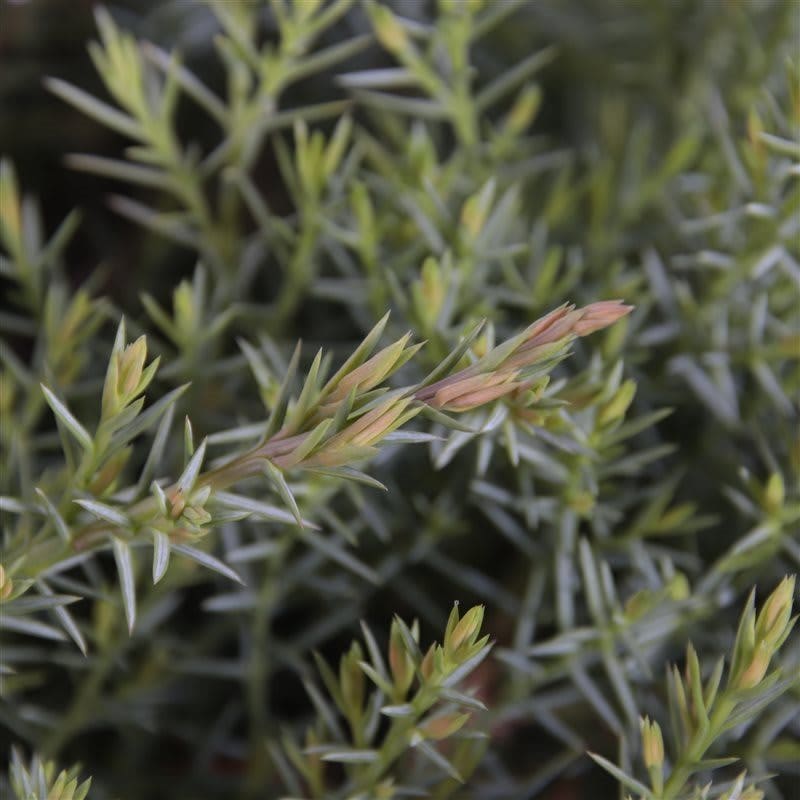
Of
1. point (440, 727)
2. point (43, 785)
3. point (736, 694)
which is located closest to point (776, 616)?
point (736, 694)

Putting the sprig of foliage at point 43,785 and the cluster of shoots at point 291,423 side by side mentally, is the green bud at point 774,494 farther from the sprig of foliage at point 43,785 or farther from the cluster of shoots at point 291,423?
the sprig of foliage at point 43,785

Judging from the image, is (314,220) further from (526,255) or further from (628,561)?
(628,561)

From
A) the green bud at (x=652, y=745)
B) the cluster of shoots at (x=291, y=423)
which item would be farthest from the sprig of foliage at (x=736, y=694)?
the cluster of shoots at (x=291, y=423)

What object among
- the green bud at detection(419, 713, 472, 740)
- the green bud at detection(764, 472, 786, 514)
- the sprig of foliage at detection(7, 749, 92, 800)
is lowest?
the green bud at detection(419, 713, 472, 740)

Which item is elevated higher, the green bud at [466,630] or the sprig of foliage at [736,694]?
the green bud at [466,630]

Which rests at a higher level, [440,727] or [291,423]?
[291,423]

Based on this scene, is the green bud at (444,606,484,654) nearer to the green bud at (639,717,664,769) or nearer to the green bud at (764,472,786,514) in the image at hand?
the green bud at (639,717,664,769)

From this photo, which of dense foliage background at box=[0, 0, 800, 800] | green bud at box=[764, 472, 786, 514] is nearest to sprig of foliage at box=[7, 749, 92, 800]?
dense foliage background at box=[0, 0, 800, 800]

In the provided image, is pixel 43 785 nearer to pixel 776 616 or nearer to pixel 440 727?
pixel 440 727
